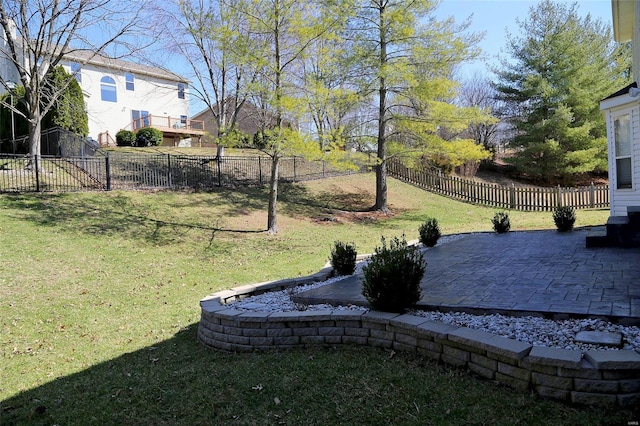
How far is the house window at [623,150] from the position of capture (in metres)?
8.77

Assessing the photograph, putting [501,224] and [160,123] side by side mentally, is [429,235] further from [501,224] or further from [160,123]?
[160,123]

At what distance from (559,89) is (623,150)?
1648 centimetres

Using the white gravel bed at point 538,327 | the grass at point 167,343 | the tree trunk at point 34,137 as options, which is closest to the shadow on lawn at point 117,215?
the grass at point 167,343

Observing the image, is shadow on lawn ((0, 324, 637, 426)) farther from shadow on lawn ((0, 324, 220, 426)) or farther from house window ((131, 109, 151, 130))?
house window ((131, 109, 151, 130))

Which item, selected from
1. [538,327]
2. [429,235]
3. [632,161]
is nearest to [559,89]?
[632,161]

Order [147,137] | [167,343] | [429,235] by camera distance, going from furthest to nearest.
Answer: [147,137] < [429,235] < [167,343]

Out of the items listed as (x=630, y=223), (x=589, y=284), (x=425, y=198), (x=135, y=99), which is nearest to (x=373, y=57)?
(x=425, y=198)

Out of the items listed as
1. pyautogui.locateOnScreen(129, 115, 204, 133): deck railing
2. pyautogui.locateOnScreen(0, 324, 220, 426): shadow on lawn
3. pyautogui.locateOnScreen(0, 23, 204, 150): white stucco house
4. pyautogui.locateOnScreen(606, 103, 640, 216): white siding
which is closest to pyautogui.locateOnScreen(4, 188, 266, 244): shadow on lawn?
pyautogui.locateOnScreen(0, 324, 220, 426): shadow on lawn

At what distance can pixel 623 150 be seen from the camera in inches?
352

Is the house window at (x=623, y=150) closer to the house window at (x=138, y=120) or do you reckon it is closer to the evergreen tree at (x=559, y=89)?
the evergreen tree at (x=559, y=89)

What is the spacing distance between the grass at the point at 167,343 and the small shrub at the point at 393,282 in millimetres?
538

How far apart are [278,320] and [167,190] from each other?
1024 cm

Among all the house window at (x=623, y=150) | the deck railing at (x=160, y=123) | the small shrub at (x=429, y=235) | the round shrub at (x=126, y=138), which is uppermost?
the deck railing at (x=160, y=123)

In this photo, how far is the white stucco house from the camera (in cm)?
2530
